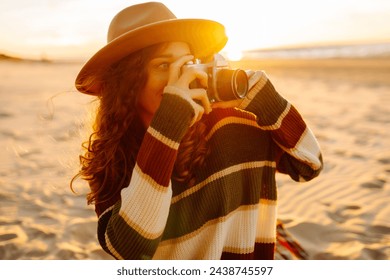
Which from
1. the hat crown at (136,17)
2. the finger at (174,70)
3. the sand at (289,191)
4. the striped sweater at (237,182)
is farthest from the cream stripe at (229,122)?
the sand at (289,191)

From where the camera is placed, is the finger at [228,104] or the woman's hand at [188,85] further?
the finger at [228,104]

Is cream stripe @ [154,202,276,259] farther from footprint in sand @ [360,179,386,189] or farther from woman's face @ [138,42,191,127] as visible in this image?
footprint in sand @ [360,179,386,189]

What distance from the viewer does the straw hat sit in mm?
1151

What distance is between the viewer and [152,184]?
1062mm

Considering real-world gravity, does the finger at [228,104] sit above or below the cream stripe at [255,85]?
below

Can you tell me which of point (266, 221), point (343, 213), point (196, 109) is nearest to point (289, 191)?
point (343, 213)

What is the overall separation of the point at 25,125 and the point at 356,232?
3833 mm

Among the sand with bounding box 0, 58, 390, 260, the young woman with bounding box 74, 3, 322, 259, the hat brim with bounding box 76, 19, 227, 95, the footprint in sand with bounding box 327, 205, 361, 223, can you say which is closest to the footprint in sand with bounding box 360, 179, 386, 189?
the sand with bounding box 0, 58, 390, 260

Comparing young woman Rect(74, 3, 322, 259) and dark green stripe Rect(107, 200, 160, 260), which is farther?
young woman Rect(74, 3, 322, 259)

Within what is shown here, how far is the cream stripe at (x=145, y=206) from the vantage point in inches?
41.6

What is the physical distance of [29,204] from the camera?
2.77 metres

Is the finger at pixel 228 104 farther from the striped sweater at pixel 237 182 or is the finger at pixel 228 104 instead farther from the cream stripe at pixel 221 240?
the cream stripe at pixel 221 240
